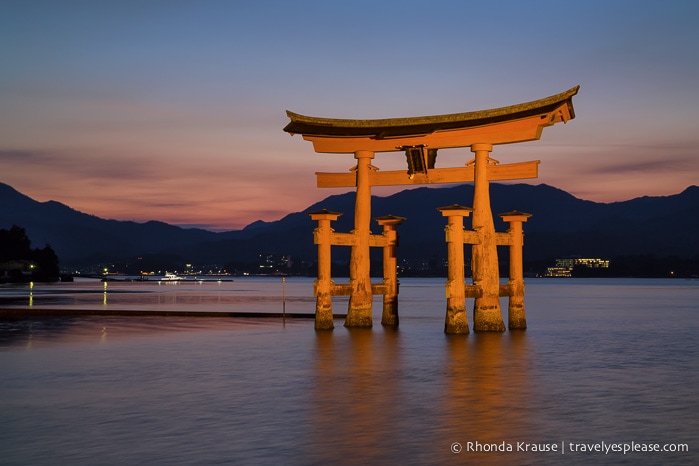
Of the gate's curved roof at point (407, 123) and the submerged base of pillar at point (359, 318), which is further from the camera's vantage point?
the submerged base of pillar at point (359, 318)

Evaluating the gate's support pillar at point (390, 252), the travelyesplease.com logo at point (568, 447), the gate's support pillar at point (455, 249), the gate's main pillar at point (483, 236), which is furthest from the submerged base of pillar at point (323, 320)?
the travelyesplease.com logo at point (568, 447)

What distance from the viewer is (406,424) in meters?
13.9

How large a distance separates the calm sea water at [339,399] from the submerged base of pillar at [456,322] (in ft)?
1.20

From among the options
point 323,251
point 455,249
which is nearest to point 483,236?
point 455,249

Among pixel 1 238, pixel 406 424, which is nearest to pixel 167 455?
pixel 406 424

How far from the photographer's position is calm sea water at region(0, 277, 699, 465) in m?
11.9

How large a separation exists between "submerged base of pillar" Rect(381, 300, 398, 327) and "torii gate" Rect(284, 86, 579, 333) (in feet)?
10.6

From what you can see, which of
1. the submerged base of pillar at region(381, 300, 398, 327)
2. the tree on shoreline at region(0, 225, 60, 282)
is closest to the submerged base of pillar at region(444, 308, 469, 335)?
the submerged base of pillar at region(381, 300, 398, 327)

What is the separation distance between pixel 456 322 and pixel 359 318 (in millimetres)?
4295

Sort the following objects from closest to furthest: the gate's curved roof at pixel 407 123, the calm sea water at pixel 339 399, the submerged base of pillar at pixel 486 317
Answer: the calm sea water at pixel 339 399 → the gate's curved roof at pixel 407 123 → the submerged base of pillar at pixel 486 317

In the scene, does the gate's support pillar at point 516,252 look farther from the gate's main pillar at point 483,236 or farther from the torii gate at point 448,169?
the gate's main pillar at point 483,236

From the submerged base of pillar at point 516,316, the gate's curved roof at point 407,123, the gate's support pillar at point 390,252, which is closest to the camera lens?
the gate's curved roof at point 407,123

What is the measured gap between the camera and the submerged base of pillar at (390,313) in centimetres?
3506

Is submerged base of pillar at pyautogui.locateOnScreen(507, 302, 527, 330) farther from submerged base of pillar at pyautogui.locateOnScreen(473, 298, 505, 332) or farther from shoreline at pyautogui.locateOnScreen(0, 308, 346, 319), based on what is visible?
shoreline at pyautogui.locateOnScreen(0, 308, 346, 319)
